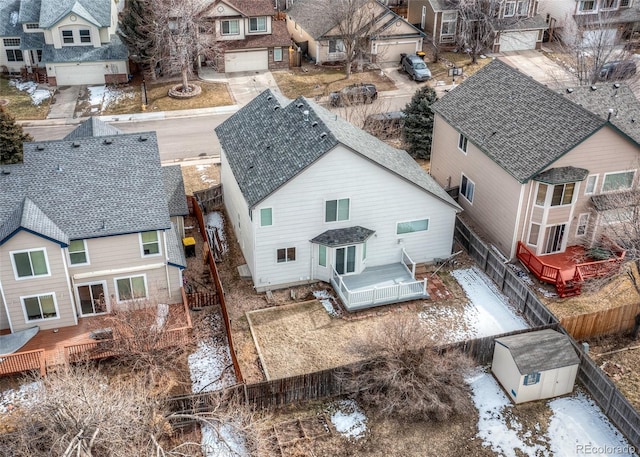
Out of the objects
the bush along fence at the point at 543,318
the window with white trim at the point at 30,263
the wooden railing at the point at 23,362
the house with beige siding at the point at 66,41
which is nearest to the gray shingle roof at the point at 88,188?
the window with white trim at the point at 30,263

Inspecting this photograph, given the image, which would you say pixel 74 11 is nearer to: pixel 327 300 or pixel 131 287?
pixel 131 287

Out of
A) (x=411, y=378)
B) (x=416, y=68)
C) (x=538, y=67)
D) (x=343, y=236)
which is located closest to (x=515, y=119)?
(x=343, y=236)

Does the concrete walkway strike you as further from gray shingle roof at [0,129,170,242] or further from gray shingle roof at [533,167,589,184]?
gray shingle roof at [533,167,589,184]

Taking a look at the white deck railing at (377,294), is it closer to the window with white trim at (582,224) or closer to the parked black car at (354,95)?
the window with white trim at (582,224)

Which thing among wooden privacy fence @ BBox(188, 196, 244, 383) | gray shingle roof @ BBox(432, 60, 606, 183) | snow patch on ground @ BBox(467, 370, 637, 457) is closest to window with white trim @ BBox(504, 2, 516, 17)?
gray shingle roof @ BBox(432, 60, 606, 183)

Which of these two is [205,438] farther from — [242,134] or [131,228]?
[242,134]

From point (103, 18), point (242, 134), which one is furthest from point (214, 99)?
point (242, 134)

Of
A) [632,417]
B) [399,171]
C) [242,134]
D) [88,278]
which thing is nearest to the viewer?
[632,417]
